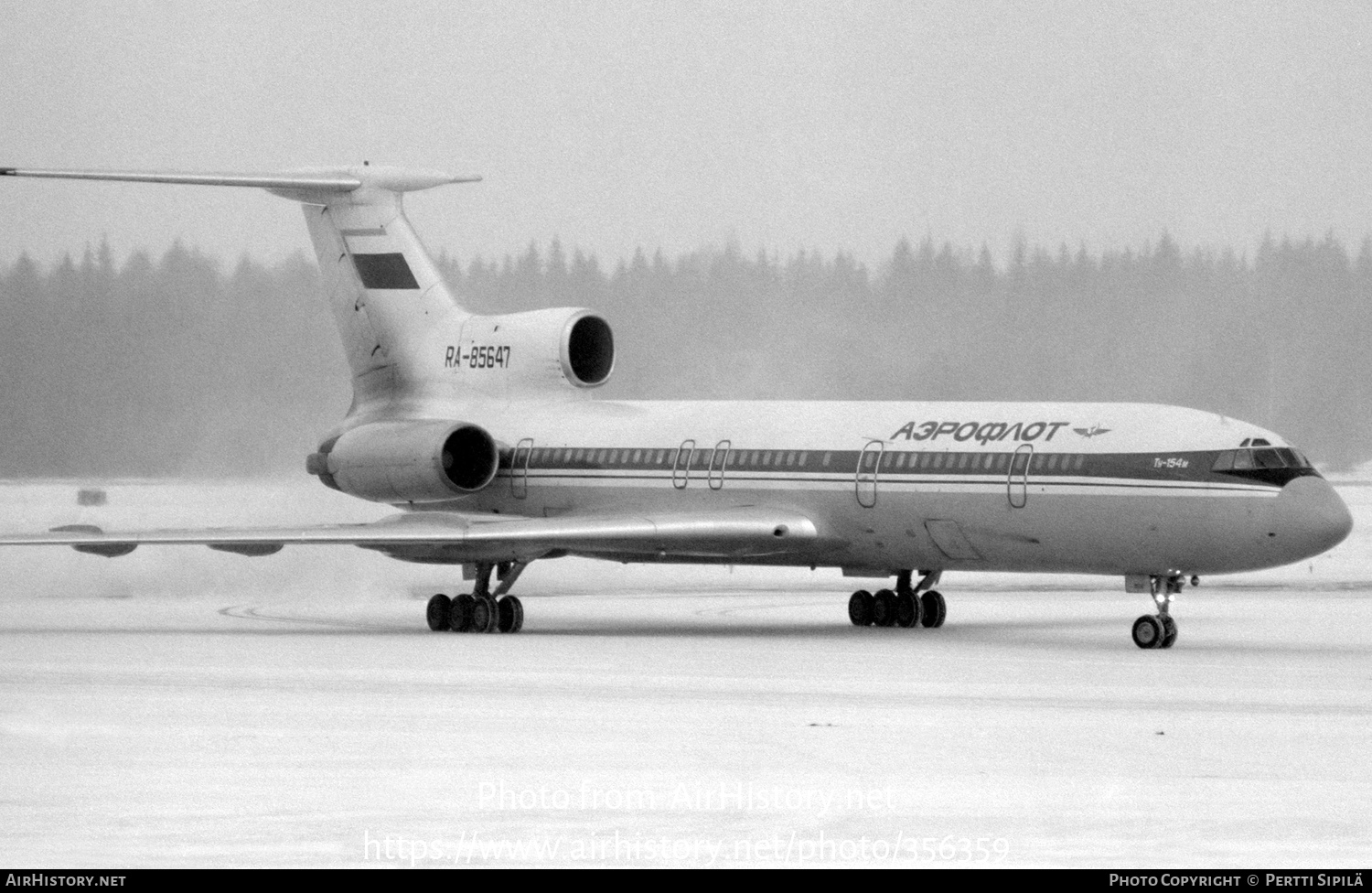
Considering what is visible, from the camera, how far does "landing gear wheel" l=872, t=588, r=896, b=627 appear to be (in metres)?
28.5

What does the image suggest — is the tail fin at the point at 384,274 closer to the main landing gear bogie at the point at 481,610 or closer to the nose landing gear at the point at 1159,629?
the main landing gear bogie at the point at 481,610

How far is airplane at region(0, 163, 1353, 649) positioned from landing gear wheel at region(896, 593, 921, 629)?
4 cm

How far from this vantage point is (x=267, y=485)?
34719 millimetres

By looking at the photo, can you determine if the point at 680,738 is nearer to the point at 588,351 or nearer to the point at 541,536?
the point at 541,536

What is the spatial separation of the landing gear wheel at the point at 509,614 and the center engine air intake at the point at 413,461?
231cm

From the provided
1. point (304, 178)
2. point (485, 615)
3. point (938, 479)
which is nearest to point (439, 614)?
point (485, 615)

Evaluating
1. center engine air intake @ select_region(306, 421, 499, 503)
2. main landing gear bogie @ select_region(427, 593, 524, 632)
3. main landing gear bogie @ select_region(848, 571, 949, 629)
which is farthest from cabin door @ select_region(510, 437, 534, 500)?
main landing gear bogie @ select_region(848, 571, 949, 629)

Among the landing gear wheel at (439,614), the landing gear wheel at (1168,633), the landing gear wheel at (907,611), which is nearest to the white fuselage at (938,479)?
the landing gear wheel at (907,611)

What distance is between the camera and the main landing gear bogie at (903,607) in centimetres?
2842

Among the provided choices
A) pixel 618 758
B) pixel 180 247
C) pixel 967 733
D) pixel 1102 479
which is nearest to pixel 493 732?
pixel 618 758

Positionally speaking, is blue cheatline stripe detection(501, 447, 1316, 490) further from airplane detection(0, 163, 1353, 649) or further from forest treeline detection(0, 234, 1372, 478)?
forest treeline detection(0, 234, 1372, 478)

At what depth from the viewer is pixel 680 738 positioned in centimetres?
1572

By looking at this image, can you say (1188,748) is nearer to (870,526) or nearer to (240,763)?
(240,763)
